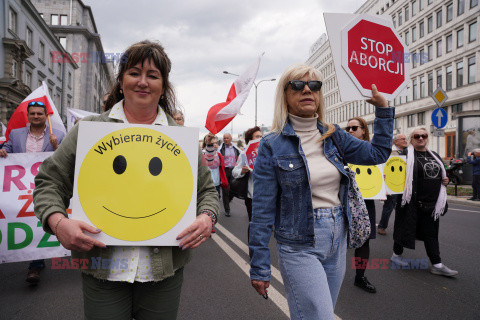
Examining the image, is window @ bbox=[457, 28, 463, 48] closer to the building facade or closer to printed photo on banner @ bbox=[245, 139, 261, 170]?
the building facade

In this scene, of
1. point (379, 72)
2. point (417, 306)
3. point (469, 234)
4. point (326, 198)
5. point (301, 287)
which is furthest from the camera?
point (469, 234)

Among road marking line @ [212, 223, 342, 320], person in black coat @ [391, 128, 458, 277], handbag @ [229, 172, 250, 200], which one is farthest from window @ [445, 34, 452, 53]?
handbag @ [229, 172, 250, 200]

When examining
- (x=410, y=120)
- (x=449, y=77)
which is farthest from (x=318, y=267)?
(x=410, y=120)

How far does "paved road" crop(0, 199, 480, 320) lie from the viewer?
3172 millimetres

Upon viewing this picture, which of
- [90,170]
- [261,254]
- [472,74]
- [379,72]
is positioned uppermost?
[472,74]

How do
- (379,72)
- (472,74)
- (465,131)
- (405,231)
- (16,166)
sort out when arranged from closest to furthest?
(379,72), (16,166), (405,231), (465,131), (472,74)

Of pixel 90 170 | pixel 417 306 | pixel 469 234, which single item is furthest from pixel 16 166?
pixel 469 234

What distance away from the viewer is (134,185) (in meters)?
1.46

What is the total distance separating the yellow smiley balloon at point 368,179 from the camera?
14.7ft

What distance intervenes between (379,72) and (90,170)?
172cm

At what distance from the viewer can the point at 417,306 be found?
3369 mm

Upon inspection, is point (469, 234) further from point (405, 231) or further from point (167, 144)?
point (167, 144)

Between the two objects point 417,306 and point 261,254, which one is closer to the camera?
point 261,254

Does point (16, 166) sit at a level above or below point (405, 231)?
above
